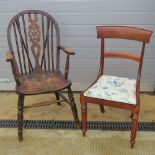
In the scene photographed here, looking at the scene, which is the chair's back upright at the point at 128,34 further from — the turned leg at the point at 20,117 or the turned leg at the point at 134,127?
the turned leg at the point at 20,117

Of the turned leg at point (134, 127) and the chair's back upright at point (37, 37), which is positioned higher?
the chair's back upright at point (37, 37)

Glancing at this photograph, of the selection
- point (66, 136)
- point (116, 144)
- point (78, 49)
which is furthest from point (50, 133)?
point (78, 49)

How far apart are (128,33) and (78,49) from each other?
2.68 ft

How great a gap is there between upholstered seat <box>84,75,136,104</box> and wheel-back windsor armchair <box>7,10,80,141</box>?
0.27m

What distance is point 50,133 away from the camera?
2.56 m

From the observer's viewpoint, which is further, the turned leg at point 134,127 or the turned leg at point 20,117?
the turned leg at point 20,117

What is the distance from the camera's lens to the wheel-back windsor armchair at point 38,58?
2385 mm

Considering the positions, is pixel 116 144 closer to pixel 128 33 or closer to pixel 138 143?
pixel 138 143

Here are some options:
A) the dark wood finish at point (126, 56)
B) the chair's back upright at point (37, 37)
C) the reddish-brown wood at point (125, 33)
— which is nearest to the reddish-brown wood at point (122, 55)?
the dark wood finish at point (126, 56)

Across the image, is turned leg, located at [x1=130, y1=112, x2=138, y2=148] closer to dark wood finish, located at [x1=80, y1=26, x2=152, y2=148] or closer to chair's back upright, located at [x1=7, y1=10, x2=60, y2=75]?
dark wood finish, located at [x1=80, y1=26, x2=152, y2=148]

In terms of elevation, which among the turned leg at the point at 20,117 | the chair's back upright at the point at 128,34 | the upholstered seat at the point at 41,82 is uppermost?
the chair's back upright at the point at 128,34

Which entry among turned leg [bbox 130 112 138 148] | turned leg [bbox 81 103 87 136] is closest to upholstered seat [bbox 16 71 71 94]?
turned leg [bbox 81 103 87 136]

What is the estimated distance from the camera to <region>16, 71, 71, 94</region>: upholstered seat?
93.4 inches

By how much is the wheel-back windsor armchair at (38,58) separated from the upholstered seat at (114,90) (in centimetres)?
27
